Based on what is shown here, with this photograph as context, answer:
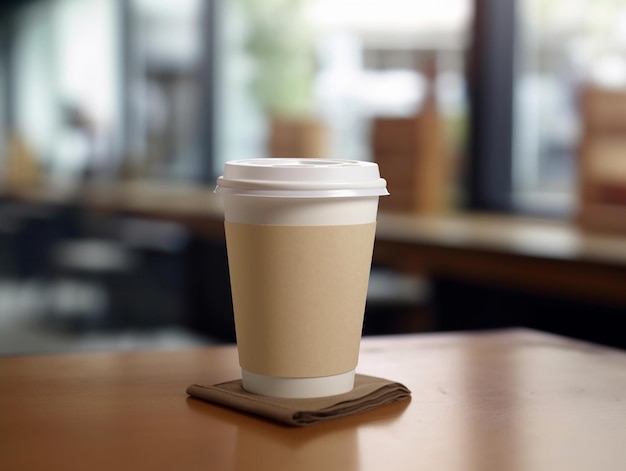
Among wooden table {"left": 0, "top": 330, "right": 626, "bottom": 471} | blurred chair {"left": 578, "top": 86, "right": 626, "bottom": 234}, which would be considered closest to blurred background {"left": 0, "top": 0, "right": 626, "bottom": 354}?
blurred chair {"left": 578, "top": 86, "right": 626, "bottom": 234}

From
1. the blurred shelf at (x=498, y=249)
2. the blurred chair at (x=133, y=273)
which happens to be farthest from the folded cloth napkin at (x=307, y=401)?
the blurred chair at (x=133, y=273)

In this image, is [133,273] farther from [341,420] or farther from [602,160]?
[341,420]

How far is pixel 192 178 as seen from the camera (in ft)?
21.2

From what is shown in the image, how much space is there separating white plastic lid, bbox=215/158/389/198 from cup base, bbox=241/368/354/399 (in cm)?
13

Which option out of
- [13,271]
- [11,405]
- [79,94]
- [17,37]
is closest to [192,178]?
[13,271]

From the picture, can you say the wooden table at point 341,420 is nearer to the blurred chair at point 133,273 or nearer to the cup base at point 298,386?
the cup base at point 298,386

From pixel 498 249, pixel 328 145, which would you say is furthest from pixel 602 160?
pixel 328 145

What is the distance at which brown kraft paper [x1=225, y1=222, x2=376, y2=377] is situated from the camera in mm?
683

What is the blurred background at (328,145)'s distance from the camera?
302 cm

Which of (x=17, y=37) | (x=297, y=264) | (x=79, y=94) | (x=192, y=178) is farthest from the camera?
(x=17, y=37)

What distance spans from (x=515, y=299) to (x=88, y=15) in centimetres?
635

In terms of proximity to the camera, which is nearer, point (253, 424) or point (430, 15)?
point (253, 424)

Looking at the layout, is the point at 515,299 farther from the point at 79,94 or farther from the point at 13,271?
the point at 79,94

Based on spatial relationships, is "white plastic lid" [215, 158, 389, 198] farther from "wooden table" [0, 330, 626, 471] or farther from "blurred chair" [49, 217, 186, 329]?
"blurred chair" [49, 217, 186, 329]
